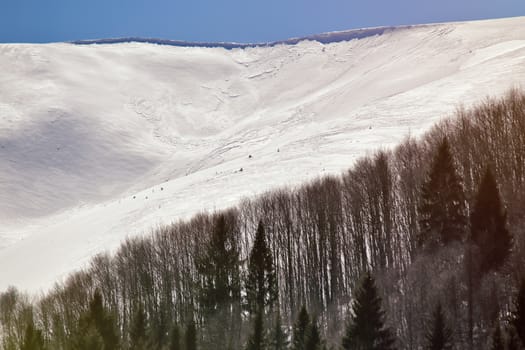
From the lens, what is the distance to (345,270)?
47156mm

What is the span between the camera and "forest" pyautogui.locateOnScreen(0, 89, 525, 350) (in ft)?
113

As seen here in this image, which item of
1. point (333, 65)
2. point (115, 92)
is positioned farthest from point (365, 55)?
point (115, 92)

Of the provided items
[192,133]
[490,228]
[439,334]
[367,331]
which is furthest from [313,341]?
[192,133]

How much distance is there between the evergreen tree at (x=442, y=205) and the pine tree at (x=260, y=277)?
1026 centimetres

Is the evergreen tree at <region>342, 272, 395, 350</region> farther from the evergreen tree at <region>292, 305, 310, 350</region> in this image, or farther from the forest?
the evergreen tree at <region>292, 305, 310, 350</region>

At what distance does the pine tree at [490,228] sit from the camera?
35125 millimetres

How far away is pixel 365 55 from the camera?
18850 cm

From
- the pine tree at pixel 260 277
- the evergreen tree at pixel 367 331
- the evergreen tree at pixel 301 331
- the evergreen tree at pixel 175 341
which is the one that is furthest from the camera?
the pine tree at pixel 260 277

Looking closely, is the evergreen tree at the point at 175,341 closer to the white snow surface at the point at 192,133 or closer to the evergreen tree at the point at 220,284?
the evergreen tree at the point at 220,284

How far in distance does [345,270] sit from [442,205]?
32.3ft

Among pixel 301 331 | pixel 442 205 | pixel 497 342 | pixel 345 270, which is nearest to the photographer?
pixel 497 342

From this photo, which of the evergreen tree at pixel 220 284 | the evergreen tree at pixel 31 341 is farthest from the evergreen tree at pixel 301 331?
the evergreen tree at pixel 31 341

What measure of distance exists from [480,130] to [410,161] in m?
5.49

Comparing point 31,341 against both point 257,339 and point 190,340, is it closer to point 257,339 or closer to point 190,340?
point 190,340
